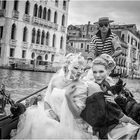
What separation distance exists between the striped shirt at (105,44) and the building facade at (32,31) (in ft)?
75.4

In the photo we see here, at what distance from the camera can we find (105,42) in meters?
3.99

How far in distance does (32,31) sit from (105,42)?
2656cm

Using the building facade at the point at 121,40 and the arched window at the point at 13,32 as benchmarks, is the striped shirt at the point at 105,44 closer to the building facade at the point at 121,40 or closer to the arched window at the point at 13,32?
the arched window at the point at 13,32

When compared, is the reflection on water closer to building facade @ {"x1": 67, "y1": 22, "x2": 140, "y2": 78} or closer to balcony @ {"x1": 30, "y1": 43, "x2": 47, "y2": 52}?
balcony @ {"x1": 30, "y1": 43, "x2": 47, "y2": 52}

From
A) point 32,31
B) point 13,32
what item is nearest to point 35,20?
point 32,31

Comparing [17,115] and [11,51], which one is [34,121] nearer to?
[17,115]

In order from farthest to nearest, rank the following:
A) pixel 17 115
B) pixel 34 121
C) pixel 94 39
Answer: pixel 94 39 < pixel 17 115 < pixel 34 121

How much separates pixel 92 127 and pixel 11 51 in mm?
26331

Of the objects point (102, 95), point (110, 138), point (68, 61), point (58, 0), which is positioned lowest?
point (110, 138)

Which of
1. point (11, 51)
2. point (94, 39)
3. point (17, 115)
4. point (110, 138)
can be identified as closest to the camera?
point (110, 138)

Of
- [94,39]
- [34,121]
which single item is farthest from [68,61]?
[94,39]

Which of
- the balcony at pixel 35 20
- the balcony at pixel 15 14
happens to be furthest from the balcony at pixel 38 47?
the balcony at pixel 15 14

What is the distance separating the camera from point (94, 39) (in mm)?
4059

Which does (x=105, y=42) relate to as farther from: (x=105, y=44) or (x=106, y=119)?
(x=106, y=119)
